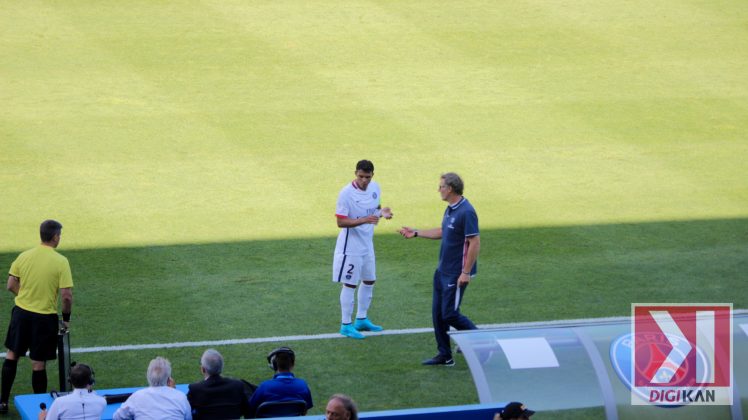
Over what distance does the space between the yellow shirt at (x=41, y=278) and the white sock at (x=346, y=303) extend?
3.03m

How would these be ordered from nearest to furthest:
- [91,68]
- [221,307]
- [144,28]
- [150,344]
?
[150,344] → [221,307] → [91,68] → [144,28]

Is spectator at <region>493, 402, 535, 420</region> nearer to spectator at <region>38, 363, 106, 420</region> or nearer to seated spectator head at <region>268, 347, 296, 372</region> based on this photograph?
seated spectator head at <region>268, 347, 296, 372</region>

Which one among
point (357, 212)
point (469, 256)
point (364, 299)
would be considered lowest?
point (364, 299)

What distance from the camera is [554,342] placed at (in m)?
7.73

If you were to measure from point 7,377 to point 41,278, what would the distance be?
92 cm

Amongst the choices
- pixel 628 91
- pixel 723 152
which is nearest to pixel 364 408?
pixel 723 152

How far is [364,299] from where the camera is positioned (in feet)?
38.5

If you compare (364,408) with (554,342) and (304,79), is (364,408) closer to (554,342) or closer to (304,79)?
(554,342)

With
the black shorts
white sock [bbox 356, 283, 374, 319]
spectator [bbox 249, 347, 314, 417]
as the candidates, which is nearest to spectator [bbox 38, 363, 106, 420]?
spectator [bbox 249, 347, 314, 417]

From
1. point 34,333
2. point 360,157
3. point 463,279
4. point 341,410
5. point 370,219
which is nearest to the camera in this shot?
point 341,410

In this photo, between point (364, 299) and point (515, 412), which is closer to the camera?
point (515, 412)

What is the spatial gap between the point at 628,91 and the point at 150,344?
12.0m

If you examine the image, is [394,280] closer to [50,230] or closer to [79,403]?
[50,230]

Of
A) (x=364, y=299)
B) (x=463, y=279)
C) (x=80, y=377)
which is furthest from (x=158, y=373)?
(x=364, y=299)
